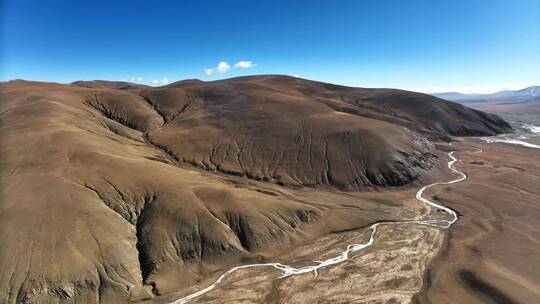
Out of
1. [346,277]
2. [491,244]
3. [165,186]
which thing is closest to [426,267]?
[346,277]

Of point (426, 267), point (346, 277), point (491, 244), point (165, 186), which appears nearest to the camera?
point (346, 277)

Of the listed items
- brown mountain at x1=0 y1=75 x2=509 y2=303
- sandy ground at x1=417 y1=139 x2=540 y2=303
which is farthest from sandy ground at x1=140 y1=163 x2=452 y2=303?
brown mountain at x1=0 y1=75 x2=509 y2=303

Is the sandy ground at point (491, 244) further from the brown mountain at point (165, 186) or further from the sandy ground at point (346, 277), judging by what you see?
the brown mountain at point (165, 186)

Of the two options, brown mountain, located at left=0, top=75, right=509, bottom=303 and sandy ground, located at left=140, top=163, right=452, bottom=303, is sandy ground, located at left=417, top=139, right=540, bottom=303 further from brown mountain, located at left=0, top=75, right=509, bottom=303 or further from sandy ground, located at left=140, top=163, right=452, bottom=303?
brown mountain, located at left=0, top=75, right=509, bottom=303

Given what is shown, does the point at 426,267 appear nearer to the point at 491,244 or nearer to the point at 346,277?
the point at 346,277

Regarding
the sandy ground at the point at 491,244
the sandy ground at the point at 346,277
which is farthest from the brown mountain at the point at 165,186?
the sandy ground at the point at 491,244

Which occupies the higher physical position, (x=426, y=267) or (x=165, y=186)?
(x=165, y=186)

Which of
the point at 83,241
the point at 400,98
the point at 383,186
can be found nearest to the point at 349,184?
the point at 383,186

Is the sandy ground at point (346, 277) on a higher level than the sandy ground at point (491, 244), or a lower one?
lower
